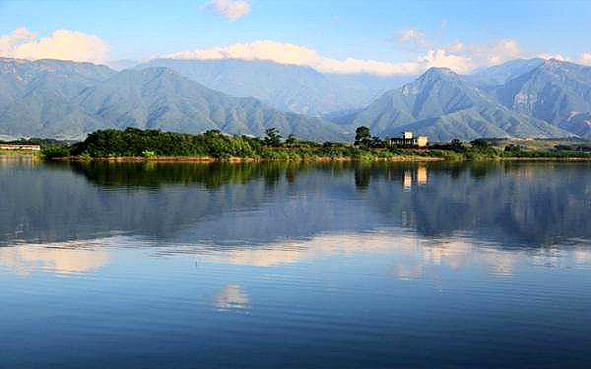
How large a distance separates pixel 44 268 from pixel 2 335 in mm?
9486

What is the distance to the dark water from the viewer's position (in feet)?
56.5

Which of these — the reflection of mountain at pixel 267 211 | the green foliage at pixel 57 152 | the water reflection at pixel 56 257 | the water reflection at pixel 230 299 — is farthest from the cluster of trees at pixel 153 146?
the water reflection at pixel 230 299

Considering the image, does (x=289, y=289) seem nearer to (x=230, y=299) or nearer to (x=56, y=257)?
(x=230, y=299)

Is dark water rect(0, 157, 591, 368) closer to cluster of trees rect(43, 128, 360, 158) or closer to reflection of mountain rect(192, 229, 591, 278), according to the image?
reflection of mountain rect(192, 229, 591, 278)

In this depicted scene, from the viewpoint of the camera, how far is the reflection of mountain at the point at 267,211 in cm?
3891

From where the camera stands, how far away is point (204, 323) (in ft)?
64.2

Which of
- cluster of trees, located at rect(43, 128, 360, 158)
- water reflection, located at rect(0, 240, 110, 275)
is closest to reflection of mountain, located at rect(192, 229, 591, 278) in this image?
water reflection, located at rect(0, 240, 110, 275)

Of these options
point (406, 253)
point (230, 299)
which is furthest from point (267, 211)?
point (230, 299)

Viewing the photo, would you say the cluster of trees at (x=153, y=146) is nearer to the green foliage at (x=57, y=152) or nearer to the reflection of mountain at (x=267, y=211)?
the green foliage at (x=57, y=152)

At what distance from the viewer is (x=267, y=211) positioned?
5109 centimetres

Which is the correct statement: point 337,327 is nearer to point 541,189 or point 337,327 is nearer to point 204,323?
point 204,323

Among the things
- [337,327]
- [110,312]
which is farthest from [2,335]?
[337,327]

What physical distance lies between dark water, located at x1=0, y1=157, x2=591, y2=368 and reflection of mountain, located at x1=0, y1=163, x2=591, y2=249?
1.13 ft

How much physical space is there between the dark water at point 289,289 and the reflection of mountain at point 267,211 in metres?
0.34
